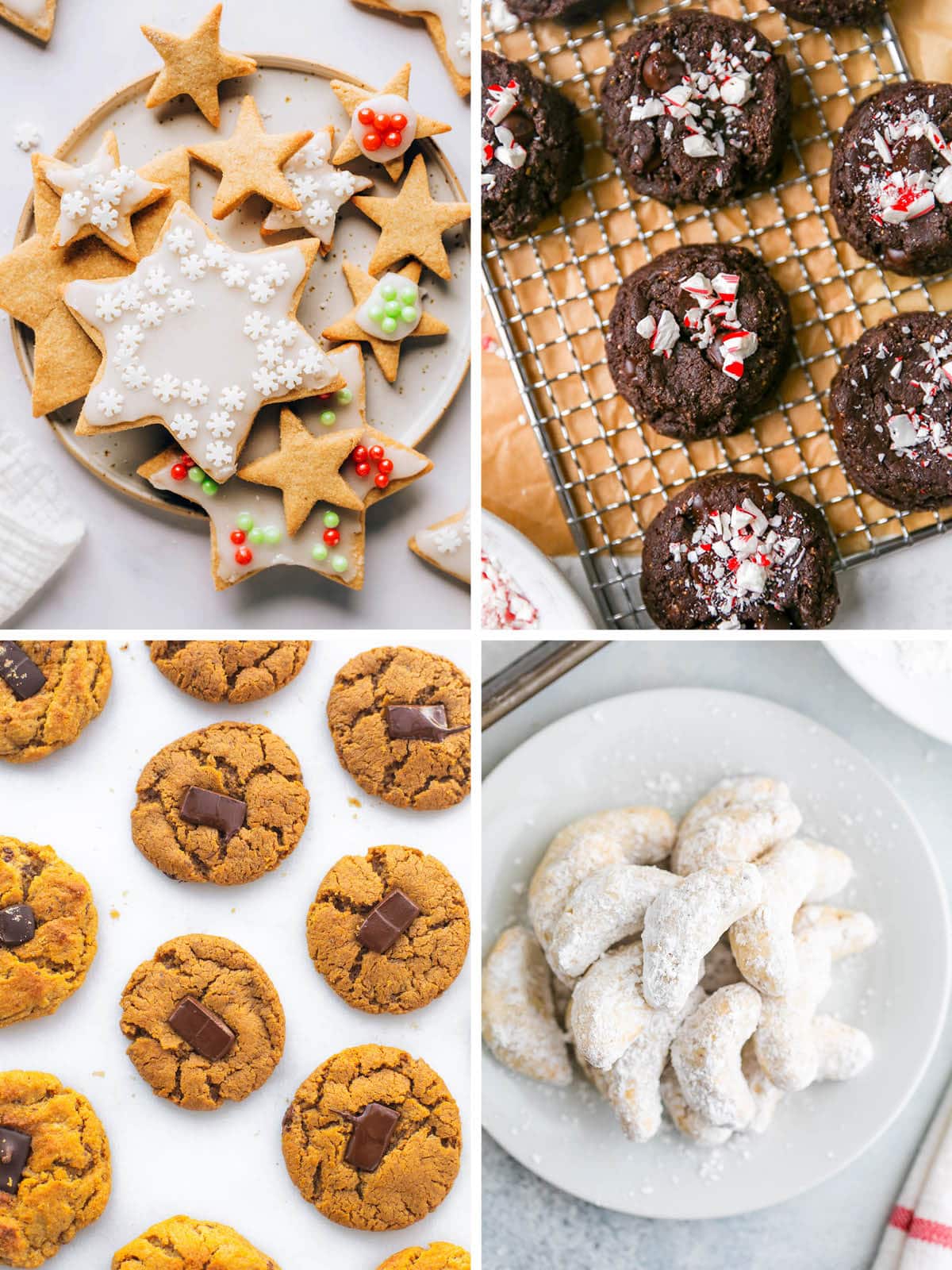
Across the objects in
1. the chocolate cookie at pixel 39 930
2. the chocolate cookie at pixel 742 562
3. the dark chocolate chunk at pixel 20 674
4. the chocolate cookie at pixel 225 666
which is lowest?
the chocolate cookie at pixel 39 930

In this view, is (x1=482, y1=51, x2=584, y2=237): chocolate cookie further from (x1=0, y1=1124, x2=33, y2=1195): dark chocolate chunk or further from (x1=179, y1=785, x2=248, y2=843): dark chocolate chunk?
(x1=0, y1=1124, x2=33, y2=1195): dark chocolate chunk

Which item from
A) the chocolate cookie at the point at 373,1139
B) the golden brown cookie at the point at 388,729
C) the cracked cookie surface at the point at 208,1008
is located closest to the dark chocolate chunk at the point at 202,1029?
the cracked cookie surface at the point at 208,1008

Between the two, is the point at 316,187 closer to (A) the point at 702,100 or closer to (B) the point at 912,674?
(A) the point at 702,100

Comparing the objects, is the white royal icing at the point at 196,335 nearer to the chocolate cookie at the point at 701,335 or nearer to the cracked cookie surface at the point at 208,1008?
the chocolate cookie at the point at 701,335

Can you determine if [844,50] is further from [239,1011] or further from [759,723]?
[239,1011]

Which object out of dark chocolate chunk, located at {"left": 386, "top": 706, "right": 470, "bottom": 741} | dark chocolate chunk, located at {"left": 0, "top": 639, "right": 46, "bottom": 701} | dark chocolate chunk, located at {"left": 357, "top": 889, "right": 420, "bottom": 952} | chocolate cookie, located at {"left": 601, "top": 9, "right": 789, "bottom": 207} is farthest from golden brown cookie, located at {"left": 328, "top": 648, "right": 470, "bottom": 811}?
chocolate cookie, located at {"left": 601, "top": 9, "right": 789, "bottom": 207}
